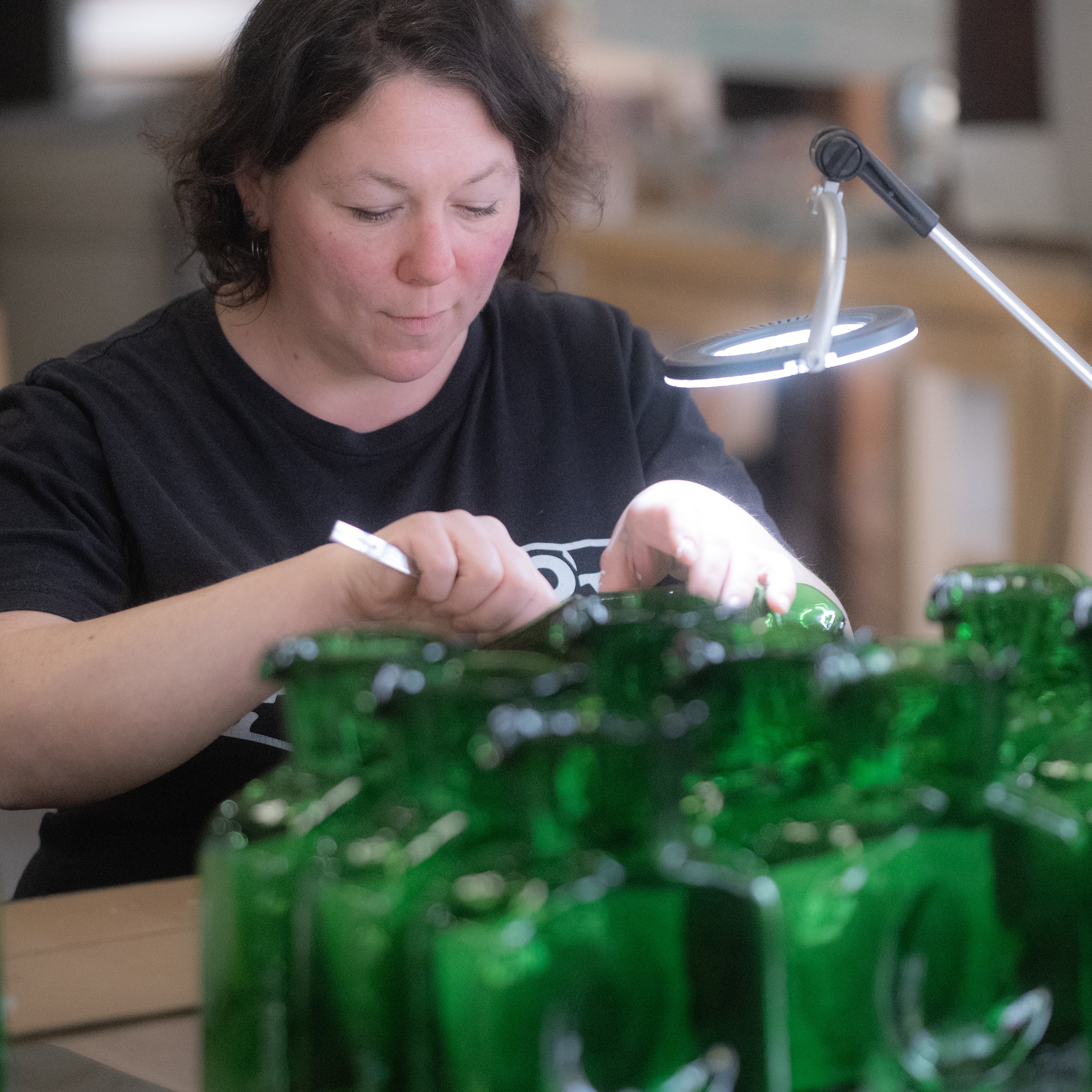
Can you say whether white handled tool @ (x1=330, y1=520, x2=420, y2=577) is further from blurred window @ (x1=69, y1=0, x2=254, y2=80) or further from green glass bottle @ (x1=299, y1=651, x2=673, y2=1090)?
blurred window @ (x1=69, y1=0, x2=254, y2=80)

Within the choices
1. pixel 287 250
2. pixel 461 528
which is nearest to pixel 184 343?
pixel 287 250

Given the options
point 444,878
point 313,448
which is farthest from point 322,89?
point 444,878

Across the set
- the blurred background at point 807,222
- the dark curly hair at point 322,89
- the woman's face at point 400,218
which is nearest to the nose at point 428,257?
the woman's face at point 400,218

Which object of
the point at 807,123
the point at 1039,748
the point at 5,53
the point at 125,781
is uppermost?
the point at 5,53

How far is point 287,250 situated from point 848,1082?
Answer: 2.81ft

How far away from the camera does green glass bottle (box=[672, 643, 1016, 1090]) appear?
0.45 m

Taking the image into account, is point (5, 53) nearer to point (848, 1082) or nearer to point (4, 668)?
point (4, 668)

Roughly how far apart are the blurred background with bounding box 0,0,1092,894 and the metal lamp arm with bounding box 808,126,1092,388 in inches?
65.7

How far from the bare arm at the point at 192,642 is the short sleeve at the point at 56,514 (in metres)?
0.04

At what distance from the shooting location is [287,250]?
1166 millimetres

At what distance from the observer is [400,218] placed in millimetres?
1070

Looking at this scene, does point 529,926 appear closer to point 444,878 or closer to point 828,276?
point 444,878

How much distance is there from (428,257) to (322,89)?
148 millimetres

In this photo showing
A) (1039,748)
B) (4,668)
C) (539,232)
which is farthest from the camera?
(539,232)
